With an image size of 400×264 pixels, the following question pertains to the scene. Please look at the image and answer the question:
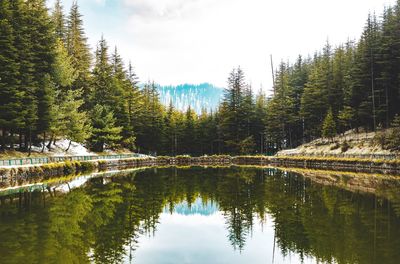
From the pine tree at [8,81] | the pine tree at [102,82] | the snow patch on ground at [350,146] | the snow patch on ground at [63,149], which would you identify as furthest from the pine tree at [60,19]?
the snow patch on ground at [350,146]

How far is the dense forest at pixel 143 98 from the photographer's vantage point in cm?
3847

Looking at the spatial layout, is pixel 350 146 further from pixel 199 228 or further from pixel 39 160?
pixel 199 228

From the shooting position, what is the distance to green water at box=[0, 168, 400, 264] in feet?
36.2

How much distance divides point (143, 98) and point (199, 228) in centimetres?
7598

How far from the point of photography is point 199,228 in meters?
15.8

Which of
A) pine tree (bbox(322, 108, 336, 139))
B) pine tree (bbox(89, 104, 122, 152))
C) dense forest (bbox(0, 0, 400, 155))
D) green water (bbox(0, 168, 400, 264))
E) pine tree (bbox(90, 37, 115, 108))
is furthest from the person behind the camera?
pine tree (bbox(90, 37, 115, 108))

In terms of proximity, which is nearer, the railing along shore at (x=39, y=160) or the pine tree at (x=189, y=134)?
the railing along shore at (x=39, y=160)

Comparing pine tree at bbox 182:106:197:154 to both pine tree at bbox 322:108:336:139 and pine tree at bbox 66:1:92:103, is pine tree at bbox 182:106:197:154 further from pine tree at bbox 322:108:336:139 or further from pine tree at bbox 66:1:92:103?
pine tree at bbox 322:108:336:139

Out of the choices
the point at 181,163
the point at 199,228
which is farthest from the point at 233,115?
the point at 199,228

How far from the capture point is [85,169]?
44531 mm

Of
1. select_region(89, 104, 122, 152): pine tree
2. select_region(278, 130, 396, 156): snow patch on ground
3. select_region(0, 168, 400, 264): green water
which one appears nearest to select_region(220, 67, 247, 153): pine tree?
select_region(278, 130, 396, 156): snow patch on ground

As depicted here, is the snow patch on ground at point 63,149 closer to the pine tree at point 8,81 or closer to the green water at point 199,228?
the pine tree at point 8,81

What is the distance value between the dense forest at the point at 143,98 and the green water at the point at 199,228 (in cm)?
1803

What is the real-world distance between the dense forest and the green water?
18032 millimetres
